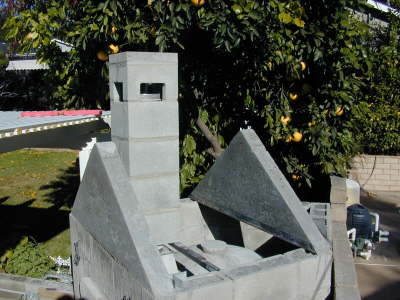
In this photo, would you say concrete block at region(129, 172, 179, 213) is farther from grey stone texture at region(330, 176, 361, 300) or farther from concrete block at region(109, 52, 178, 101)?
grey stone texture at region(330, 176, 361, 300)

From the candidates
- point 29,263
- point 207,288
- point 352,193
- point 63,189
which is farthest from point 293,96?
point 63,189

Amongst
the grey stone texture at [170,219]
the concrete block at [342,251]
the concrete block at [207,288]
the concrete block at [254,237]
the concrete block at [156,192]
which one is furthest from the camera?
the concrete block at [254,237]

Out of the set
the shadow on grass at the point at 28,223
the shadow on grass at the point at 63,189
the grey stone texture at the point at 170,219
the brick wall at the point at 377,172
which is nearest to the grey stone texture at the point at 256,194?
the grey stone texture at the point at 170,219

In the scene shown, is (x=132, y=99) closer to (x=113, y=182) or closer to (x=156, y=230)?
(x=113, y=182)

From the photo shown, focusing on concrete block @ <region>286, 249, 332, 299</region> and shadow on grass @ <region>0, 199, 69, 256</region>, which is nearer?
concrete block @ <region>286, 249, 332, 299</region>

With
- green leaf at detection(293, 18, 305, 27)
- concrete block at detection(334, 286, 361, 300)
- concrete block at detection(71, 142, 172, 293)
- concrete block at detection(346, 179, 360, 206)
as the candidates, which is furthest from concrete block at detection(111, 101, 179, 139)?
concrete block at detection(346, 179, 360, 206)

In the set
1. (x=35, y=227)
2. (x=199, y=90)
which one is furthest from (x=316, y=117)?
(x=35, y=227)

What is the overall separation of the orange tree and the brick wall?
4.82 meters

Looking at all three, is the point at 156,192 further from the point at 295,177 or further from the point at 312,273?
the point at 295,177

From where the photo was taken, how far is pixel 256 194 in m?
3.95

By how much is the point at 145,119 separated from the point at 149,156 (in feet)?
1.19

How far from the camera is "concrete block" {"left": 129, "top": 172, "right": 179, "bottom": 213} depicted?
4277 mm

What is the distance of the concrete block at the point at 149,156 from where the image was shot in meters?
4.20

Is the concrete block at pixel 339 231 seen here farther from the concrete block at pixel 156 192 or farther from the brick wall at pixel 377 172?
the brick wall at pixel 377 172
